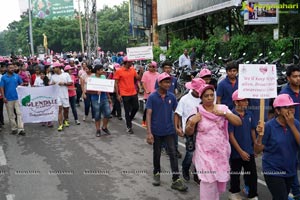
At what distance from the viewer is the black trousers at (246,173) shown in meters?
5.21

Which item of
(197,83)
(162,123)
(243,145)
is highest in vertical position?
(197,83)

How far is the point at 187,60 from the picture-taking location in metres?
17.9

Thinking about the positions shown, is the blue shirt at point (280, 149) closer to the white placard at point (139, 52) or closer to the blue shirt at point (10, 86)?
the blue shirt at point (10, 86)

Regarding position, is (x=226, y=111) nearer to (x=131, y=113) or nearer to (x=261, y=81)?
(x=261, y=81)

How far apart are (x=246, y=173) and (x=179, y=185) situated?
1.06m

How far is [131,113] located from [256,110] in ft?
15.0

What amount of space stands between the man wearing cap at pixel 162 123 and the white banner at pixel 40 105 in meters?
5.47

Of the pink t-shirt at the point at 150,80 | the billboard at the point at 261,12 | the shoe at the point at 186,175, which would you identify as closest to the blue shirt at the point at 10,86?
the pink t-shirt at the point at 150,80

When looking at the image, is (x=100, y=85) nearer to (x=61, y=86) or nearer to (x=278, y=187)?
(x=61, y=86)

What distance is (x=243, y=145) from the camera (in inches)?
202

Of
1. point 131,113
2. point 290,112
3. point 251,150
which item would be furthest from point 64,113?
point 290,112

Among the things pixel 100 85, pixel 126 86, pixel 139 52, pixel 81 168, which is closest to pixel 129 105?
pixel 126 86

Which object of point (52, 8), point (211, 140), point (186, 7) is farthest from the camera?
point (52, 8)

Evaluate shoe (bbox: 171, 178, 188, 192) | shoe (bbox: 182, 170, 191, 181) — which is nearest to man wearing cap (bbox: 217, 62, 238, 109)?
shoe (bbox: 182, 170, 191, 181)
